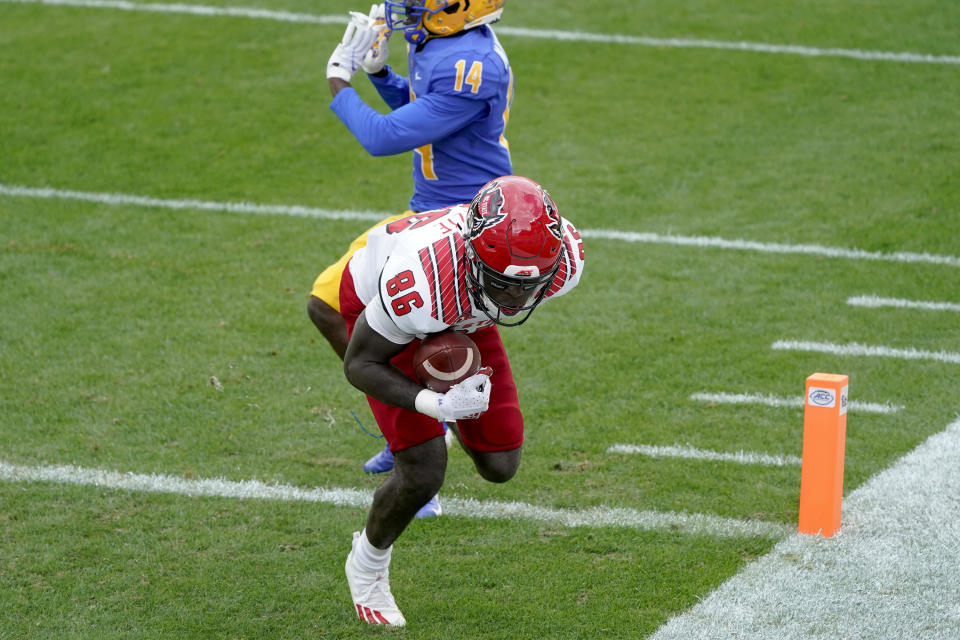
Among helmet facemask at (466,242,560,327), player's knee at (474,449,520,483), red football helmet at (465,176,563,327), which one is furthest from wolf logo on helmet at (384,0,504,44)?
player's knee at (474,449,520,483)

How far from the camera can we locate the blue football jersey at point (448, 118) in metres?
4.53

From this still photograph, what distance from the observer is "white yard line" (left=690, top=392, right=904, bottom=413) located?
555 cm

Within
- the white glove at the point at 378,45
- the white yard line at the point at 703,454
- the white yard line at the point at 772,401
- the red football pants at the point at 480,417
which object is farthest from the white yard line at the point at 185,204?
the red football pants at the point at 480,417

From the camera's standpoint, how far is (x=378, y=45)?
482 cm

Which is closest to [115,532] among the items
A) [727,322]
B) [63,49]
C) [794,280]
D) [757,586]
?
[757,586]

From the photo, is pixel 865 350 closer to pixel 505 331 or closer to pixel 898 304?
pixel 898 304

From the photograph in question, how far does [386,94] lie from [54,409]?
213 cm

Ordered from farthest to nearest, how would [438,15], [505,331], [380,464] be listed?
[505,331]
[380,464]
[438,15]

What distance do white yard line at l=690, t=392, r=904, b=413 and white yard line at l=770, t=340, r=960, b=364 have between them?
0.61 m

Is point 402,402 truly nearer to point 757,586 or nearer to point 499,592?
point 499,592

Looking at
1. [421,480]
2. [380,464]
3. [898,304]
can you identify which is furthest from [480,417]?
[898,304]

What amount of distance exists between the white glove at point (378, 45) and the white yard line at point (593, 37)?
6819mm

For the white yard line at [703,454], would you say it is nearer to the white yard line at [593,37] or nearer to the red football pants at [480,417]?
the red football pants at [480,417]

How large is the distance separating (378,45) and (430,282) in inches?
65.1
